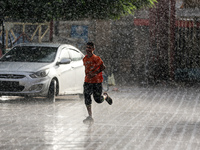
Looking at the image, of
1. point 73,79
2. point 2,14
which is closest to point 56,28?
point 2,14

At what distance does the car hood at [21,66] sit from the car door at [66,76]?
0.61 meters

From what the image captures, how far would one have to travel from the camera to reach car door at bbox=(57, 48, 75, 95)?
1609 cm

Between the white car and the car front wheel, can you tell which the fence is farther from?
the car front wheel

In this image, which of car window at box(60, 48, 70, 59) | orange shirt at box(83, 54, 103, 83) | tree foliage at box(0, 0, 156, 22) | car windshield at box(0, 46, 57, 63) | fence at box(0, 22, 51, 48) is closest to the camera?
orange shirt at box(83, 54, 103, 83)

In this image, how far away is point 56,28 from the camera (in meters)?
33.3

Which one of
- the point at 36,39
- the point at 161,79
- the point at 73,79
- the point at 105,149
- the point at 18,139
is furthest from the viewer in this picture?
the point at 36,39

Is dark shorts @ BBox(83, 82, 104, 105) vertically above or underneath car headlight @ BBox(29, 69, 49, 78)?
above

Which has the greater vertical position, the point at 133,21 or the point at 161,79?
the point at 133,21

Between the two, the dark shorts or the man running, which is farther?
the dark shorts

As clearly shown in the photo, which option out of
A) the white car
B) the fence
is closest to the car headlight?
the white car

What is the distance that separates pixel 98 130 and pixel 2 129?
1684 mm

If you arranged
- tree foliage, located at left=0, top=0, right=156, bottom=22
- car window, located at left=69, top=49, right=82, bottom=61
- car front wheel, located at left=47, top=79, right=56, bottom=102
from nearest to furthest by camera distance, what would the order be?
car front wheel, located at left=47, top=79, right=56, bottom=102 < car window, located at left=69, top=49, right=82, bottom=61 < tree foliage, located at left=0, top=0, right=156, bottom=22

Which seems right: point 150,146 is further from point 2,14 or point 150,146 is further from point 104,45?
point 104,45

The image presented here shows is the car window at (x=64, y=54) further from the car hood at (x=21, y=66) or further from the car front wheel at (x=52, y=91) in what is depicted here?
the car front wheel at (x=52, y=91)
